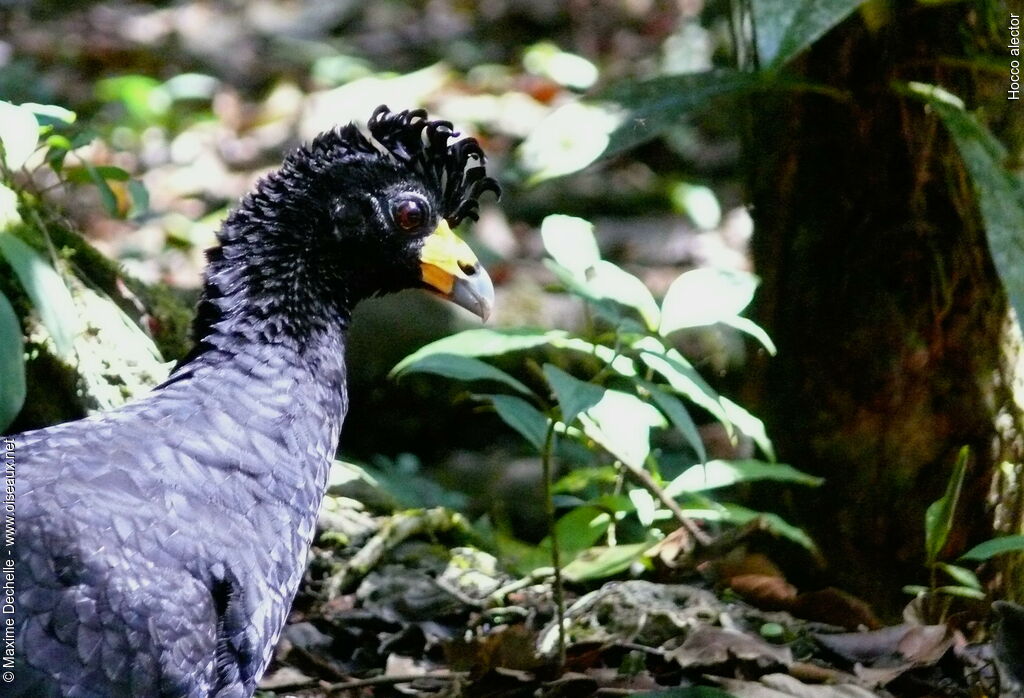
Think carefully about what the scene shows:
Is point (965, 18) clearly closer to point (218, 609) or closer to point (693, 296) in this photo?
point (693, 296)

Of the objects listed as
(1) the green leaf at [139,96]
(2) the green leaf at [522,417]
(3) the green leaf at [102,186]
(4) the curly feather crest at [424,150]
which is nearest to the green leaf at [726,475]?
(2) the green leaf at [522,417]

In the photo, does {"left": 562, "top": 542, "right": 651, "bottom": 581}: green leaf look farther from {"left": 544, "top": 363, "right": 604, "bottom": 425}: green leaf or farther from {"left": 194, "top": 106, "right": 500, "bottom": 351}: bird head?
{"left": 544, "top": 363, "right": 604, "bottom": 425}: green leaf

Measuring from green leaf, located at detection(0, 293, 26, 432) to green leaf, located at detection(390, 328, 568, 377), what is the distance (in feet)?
2.76

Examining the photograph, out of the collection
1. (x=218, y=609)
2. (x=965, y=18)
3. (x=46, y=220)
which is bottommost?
(x=218, y=609)

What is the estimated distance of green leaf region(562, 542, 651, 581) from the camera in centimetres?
356

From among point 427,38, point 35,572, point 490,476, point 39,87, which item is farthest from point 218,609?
point 427,38

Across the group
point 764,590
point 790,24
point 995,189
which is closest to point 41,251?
point 790,24

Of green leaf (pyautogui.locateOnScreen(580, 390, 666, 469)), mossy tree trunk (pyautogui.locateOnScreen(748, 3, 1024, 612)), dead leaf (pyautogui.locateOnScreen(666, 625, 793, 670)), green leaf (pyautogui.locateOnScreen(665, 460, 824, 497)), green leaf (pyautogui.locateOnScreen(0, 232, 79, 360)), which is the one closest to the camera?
green leaf (pyautogui.locateOnScreen(0, 232, 79, 360))

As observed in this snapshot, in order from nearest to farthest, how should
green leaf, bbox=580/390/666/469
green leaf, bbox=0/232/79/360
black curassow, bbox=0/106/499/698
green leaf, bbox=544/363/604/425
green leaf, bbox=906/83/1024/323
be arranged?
green leaf, bbox=0/232/79/360 < black curassow, bbox=0/106/499/698 < green leaf, bbox=544/363/604/425 < green leaf, bbox=580/390/666/469 < green leaf, bbox=906/83/1024/323

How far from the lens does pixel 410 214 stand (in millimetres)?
3092

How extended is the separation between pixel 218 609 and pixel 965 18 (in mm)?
2473

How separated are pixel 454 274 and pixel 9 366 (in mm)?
1200

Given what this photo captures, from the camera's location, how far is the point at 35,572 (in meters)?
2.40

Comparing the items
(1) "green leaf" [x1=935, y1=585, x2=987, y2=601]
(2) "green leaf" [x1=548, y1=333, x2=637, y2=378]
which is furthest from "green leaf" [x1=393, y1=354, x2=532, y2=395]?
(1) "green leaf" [x1=935, y1=585, x2=987, y2=601]
